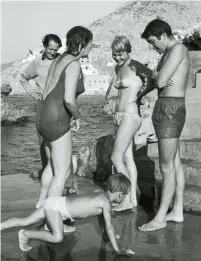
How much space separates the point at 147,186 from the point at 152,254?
1815 millimetres

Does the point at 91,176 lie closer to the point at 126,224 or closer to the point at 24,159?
the point at 126,224

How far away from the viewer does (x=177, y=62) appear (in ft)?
14.0

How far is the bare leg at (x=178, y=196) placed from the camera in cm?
462

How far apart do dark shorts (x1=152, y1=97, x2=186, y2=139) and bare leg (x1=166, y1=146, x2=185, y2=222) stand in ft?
1.00

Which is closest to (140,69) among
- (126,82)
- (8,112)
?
(126,82)

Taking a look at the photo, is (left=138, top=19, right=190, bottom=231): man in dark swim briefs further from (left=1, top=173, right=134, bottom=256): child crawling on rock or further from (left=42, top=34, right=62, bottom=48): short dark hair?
(left=42, top=34, right=62, bottom=48): short dark hair

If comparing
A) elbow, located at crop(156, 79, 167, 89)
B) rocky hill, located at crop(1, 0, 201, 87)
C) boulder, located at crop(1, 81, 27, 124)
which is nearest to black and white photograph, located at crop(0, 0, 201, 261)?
elbow, located at crop(156, 79, 167, 89)

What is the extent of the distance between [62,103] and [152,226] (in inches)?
58.4

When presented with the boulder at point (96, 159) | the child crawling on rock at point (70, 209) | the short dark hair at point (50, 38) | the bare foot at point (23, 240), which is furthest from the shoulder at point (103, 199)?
the boulder at point (96, 159)

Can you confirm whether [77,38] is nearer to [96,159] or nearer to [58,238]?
[58,238]

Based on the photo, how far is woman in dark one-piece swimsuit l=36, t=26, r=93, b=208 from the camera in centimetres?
409

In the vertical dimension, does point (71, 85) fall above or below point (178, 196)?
Answer: above

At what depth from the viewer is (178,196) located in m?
4.65

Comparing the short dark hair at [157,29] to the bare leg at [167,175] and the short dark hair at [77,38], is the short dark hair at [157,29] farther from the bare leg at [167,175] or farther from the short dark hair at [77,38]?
the bare leg at [167,175]
